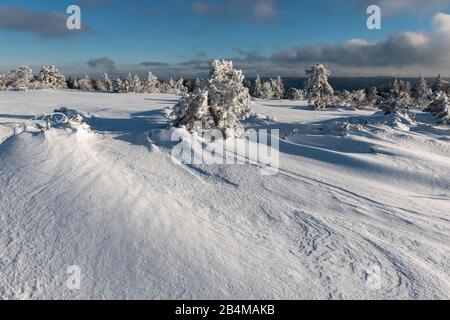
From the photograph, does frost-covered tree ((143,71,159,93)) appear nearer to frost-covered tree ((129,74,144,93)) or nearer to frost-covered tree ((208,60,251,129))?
frost-covered tree ((129,74,144,93))

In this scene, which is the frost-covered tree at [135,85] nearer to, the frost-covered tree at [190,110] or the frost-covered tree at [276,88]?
the frost-covered tree at [276,88]

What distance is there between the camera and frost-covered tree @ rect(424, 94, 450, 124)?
1102 inches

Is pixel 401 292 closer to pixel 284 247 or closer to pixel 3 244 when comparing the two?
pixel 284 247

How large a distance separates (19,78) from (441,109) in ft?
202

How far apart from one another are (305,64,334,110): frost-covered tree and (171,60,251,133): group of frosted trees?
1246 inches

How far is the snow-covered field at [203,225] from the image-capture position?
7.93 metres

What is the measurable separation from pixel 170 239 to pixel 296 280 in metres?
3.02

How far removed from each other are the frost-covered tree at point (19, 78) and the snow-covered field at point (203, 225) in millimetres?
52697

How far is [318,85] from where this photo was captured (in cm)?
5219

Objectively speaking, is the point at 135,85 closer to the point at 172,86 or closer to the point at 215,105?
the point at 172,86

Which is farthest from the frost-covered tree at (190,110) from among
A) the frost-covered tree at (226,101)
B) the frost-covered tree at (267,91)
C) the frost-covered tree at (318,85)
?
the frost-covered tree at (267,91)

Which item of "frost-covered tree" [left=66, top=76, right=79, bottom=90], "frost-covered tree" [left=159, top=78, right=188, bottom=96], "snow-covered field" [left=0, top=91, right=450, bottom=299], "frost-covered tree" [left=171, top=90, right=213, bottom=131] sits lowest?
"snow-covered field" [left=0, top=91, right=450, bottom=299]

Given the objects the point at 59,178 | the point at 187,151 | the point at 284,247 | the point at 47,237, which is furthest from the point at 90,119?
the point at 284,247

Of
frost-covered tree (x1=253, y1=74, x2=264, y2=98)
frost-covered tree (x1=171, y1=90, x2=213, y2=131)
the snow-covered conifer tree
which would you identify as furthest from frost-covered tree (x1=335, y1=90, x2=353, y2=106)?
frost-covered tree (x1=171, y1=90, x2=213, y2=131)
